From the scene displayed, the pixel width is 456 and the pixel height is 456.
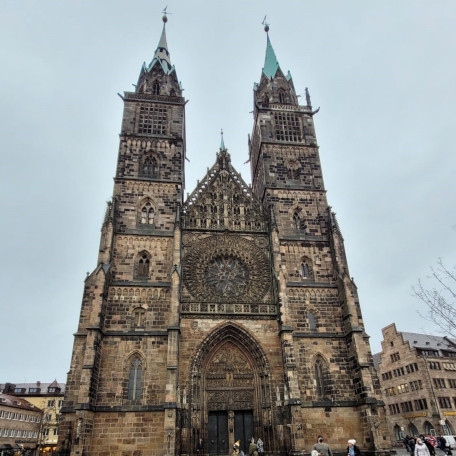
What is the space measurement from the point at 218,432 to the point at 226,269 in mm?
8613

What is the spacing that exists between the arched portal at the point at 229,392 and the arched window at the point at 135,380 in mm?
2571

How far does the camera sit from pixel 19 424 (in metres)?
47.9

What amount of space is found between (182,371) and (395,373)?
3218cm

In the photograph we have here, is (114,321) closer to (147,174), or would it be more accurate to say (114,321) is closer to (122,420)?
(122,420)

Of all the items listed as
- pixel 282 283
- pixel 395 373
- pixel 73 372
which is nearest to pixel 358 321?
pixel 282 283

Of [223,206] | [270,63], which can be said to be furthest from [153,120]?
[270,63]

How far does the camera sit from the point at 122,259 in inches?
899

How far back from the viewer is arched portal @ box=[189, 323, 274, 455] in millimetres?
19578

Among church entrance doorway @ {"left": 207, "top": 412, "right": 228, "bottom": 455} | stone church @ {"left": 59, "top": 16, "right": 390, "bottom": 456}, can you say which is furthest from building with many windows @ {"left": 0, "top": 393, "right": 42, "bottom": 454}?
church entrance doorway @ {"left": 207, "top": 412, "right": 228, "bottom": 455}

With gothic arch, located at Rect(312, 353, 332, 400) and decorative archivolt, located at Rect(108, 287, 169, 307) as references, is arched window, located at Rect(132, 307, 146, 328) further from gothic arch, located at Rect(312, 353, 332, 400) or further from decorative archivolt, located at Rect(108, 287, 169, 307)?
gothic arch, located at Rect(312, 353, 332, 400)

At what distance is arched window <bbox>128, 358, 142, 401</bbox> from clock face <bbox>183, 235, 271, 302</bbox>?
15.1 ft

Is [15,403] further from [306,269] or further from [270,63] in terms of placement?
[270,63]

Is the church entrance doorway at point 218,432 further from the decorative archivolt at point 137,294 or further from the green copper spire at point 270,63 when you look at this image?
the green copper spire at point 270,63

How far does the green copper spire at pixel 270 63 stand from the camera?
34031 mm
